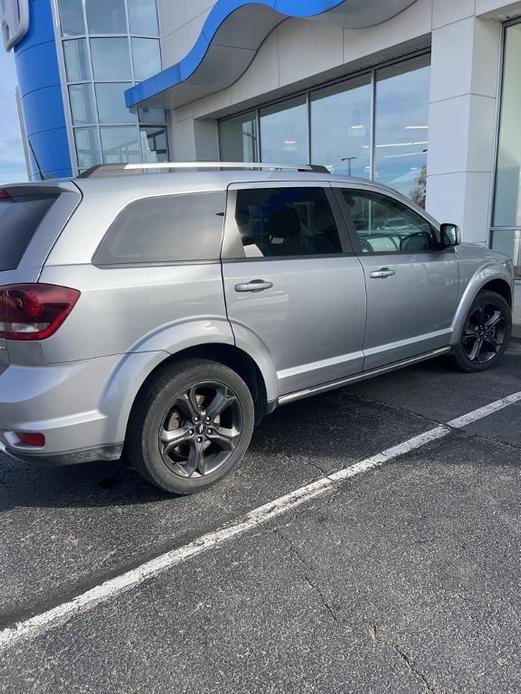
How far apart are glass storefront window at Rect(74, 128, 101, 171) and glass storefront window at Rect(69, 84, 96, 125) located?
26 centimetres

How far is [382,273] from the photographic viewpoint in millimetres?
3945

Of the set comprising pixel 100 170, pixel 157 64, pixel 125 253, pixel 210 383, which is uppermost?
pixel 157 64

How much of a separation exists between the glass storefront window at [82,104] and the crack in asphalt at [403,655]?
50.9ft

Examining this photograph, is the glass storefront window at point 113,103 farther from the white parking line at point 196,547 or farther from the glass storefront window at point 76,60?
the white parking line at point 196,547

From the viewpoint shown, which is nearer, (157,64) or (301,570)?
(301,570)

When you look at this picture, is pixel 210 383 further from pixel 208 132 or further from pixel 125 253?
pixel 208 132

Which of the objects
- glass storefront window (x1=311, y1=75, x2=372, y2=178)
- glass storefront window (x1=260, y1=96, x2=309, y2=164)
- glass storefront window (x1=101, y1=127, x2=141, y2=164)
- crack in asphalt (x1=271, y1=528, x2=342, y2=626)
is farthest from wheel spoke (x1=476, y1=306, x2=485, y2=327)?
glass storefront window (x1=101, y1=127, x2=141, y2=164)

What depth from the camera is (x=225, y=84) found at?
11461 mm

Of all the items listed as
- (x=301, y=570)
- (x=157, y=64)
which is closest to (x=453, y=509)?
(x=301, y=570)

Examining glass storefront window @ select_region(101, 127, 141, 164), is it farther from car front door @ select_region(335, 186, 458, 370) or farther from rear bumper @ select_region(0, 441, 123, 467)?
rear bumper @ select_region(0, 441, 123, 467)

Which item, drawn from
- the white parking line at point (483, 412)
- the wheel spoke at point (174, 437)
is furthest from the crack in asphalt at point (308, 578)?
the white parking line at point (483, 412)

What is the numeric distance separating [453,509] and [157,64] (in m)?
14.6

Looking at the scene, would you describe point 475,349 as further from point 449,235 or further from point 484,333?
point 449,235

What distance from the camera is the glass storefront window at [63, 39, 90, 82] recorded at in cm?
1443
